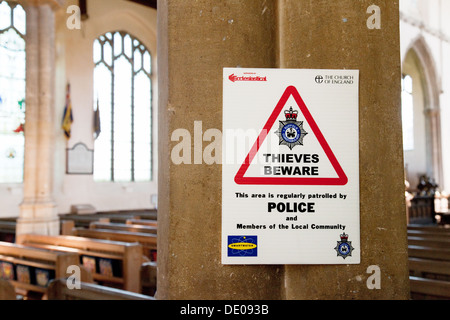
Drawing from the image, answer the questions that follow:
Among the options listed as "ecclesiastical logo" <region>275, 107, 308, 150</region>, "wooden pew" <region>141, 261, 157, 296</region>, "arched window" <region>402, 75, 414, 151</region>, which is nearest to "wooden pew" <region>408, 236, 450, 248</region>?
"wooden pew" <region>141, 261, 157, 296</region>

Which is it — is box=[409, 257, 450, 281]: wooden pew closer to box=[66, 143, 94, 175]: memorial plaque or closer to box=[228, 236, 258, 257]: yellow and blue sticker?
box=[228, 236, 258, 257]: yellow and blue sticker

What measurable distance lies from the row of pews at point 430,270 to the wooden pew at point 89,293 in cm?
183

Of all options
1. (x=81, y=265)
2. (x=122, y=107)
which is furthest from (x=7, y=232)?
(x=122, y=107)

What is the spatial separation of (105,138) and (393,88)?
12.9m

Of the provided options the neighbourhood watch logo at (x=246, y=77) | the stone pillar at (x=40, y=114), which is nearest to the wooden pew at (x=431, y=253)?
the neighbourhood watch logo at (x=246, y=77)

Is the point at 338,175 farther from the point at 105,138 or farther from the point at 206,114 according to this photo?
the point at 105,138

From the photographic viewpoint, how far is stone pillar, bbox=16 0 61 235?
8.13 m

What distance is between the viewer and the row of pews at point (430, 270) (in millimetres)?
2875

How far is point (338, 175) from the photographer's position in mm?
1238

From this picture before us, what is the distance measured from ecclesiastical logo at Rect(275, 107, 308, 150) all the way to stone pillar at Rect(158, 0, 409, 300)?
0.15 meters

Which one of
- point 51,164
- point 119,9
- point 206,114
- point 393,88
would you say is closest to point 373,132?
point 393,88

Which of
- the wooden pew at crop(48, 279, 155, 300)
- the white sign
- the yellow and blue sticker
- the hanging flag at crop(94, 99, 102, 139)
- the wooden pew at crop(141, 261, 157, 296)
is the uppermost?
the hanging flag at crop(94, 99, 102, 139)

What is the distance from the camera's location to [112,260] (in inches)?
190

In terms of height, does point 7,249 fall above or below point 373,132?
below
